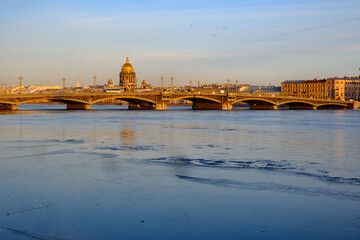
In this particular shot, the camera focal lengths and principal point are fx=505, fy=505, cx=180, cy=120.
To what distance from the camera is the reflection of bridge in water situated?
7381cm

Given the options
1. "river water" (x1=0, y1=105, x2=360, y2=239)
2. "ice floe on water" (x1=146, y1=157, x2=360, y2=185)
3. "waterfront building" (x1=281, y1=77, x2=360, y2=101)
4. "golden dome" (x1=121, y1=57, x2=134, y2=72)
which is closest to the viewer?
"river water" (x1=0, y1=105, x2=360, y2=239)

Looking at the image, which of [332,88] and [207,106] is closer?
[207,106]

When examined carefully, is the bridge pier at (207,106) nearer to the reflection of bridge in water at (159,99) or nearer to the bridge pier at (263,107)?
the reflection of bridge in water at (159,99)

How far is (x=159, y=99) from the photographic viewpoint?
87625mm

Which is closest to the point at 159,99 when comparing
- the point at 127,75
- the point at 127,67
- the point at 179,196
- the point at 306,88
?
the point at 306,88

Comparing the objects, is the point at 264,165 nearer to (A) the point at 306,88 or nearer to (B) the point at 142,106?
(B) the point at 142,106

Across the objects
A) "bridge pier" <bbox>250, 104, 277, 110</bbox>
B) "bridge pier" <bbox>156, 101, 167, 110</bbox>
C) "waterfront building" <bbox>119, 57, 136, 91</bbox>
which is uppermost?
"waterfront building" <bbox>119, 57, 136, 91</bbox>

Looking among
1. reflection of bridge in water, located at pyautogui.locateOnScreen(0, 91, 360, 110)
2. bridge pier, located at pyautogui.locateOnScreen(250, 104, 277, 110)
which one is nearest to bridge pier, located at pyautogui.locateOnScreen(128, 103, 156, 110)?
reflection of bridge in water, located at pyautogui.locateOnScreen(0, 91, 360, 110)

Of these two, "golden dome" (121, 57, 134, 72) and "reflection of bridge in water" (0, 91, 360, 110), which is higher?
"golden dome" (121, 57, 134, 72)

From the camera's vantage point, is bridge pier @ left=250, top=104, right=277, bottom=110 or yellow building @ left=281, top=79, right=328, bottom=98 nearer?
bridge pier @ left=250, top=104, right=277, bottom=110

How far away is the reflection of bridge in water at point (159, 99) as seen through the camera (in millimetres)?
73812

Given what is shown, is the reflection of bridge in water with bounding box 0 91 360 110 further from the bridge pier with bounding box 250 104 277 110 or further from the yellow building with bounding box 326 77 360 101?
the yellow building with bounding box 326 77 360 101

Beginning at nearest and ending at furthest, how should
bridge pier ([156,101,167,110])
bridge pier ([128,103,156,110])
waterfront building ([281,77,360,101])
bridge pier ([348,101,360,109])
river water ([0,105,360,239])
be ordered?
river water ([0,105,360,239]) → bridge pier ([156,101,167,110]) → bridge pier ([128,103,156,110]) → bridge pier ([348,101,360,109]) → waterfront building ([281,77,360,101])

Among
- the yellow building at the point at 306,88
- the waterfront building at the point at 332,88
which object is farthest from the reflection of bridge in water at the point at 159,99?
the yellow building at the point at 306,88
